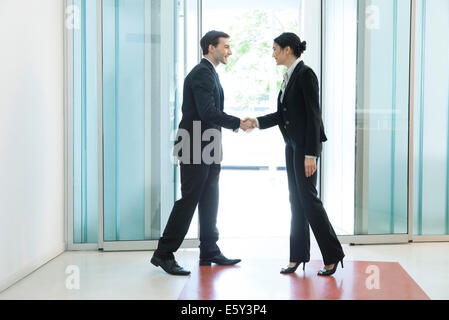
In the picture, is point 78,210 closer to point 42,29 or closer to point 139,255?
point 139,255

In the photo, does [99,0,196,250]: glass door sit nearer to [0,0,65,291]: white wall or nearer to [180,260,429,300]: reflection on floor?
[0,0,65,291]: white wall

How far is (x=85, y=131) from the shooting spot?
441 cm

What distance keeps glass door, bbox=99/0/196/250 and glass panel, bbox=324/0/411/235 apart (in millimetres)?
1518

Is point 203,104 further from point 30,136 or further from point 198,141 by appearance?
point 30,136

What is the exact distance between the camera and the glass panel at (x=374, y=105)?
4602mm

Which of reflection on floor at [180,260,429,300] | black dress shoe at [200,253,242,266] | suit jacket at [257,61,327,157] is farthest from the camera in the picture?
black dress shoe at [200,253,242,266]

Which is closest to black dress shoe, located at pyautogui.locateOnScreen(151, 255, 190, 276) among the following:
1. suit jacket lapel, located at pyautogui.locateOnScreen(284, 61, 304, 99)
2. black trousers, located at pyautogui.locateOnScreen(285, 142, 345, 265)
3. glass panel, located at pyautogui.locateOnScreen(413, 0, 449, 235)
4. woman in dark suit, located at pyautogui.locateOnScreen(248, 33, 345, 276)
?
woman in dark suit, located at pyautogui.locateOnScreen(248, 33, 345, 276)

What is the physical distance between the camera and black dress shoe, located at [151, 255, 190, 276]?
3.62 metres

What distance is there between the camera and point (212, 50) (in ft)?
12.5

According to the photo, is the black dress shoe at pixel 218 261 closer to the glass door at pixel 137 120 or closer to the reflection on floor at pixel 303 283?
the reflection on floor at pixel 303 283

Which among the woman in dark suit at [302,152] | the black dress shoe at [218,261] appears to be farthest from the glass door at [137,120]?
the woman in dark suit at [302,152]

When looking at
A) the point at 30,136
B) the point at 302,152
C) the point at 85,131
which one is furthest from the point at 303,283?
the point at 85,131

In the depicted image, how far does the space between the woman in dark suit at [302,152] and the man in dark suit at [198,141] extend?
0.43 m

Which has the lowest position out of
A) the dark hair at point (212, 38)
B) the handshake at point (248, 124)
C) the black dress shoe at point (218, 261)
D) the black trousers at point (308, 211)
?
the black dress shoe at point (218, 261)
